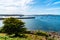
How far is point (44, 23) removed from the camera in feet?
12.5

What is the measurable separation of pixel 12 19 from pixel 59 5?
1.02m

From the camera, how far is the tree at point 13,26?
3385mm

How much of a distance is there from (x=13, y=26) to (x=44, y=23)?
2.53 ft

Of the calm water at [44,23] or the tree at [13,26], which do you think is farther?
the calm water at [44,23]

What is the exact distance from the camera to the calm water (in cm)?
362

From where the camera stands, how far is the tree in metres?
3.38

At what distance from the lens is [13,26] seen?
338cm

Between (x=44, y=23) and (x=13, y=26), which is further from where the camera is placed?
(x=44, y=23)

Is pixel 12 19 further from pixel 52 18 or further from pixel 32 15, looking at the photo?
pixel 52 18

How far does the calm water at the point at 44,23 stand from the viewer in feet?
11.9

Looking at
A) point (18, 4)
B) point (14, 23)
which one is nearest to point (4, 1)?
point (18, 4)

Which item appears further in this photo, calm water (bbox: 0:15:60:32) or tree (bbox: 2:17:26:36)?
calm water (bbox: 0:15:60:32)

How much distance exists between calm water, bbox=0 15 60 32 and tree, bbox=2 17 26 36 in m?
0.16

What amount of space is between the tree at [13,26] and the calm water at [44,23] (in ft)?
0.53
